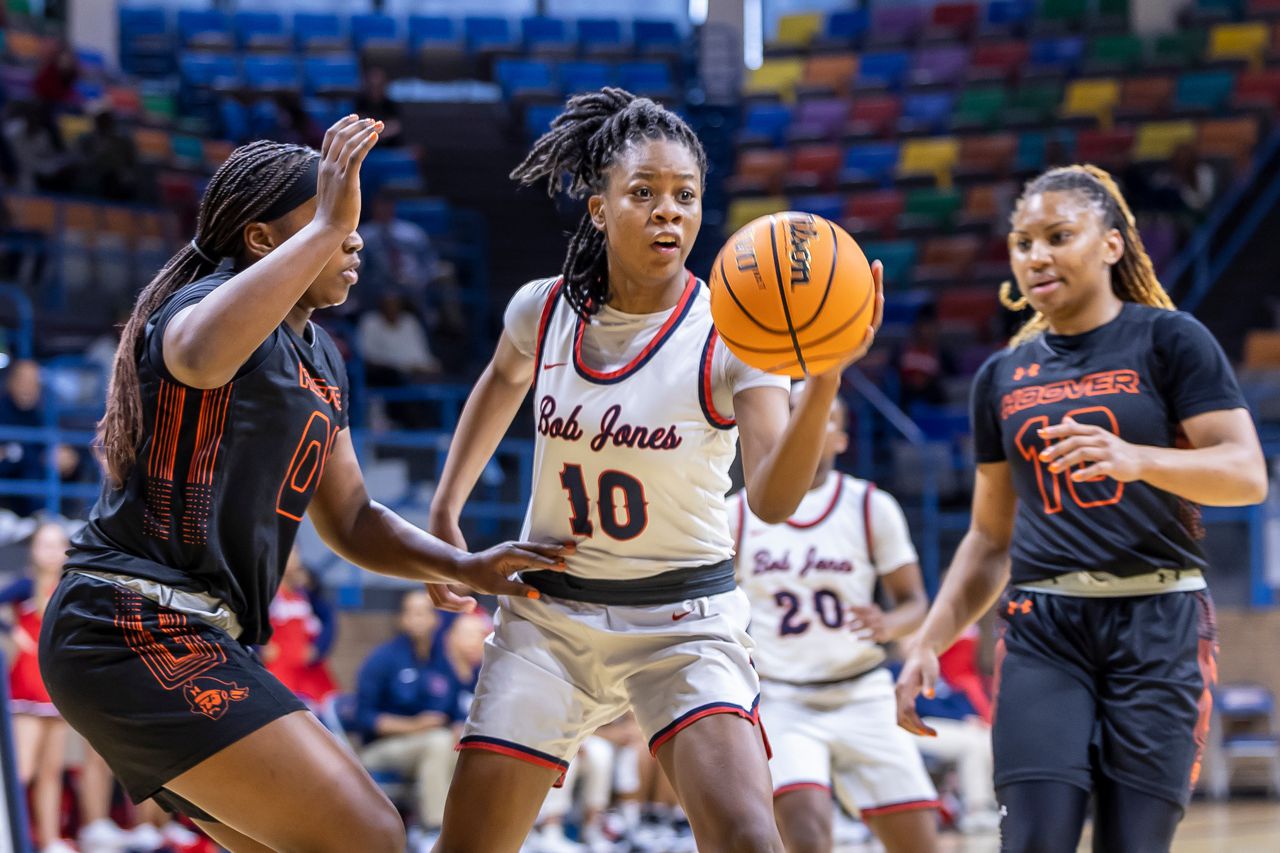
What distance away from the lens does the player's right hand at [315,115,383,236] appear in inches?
120

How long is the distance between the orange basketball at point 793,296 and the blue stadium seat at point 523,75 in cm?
1558

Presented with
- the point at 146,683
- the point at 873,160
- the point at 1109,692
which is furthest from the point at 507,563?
the point at 873,160

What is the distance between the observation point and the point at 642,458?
3.57m

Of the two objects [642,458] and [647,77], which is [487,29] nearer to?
[647,77]

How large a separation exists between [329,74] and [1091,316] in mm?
15343

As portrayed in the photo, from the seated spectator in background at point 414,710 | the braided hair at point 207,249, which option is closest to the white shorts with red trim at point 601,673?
the braided hair at point 207,249

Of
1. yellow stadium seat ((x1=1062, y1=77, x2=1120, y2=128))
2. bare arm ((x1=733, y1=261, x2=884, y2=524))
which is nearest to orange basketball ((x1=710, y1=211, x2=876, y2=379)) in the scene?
bare arm ((x1=733, y1=261, x2=884, y2=524))

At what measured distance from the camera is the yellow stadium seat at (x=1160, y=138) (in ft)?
51.3

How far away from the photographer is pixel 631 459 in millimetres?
3578

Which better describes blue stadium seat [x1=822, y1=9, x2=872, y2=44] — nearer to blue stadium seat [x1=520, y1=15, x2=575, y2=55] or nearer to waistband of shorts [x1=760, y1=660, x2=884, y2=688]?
blue stadium seat [x1=520, y1=15, x2=575, y2=55]

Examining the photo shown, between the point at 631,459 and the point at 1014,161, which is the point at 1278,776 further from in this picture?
the point at 631,459

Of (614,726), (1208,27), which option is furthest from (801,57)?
(614,726)

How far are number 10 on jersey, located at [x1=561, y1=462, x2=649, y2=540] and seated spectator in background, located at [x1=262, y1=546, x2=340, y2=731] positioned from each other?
5.16m

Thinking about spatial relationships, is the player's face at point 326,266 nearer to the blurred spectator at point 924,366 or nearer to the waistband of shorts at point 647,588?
the waistband of shorts at point 647,588
